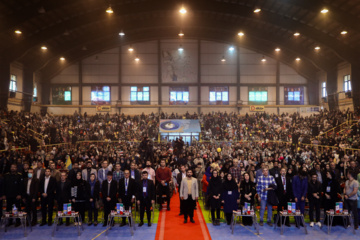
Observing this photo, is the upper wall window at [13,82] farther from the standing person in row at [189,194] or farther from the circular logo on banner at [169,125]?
the standing person in row at [189,194]

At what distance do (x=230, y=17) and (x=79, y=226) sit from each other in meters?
26.2

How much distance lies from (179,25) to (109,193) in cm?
2656

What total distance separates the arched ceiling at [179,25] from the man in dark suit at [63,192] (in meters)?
15.0

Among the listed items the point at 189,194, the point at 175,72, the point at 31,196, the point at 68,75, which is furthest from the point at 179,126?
the point at 31,196

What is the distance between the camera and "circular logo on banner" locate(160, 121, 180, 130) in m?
30.2

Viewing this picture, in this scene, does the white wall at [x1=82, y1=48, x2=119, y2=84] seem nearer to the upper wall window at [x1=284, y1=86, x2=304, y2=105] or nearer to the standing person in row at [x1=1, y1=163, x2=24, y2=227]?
the upper wall window at [x1=284, y1=86, x2=304, y2=105]

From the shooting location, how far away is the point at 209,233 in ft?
28.1

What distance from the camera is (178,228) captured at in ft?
29.4

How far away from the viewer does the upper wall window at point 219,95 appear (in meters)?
37.4

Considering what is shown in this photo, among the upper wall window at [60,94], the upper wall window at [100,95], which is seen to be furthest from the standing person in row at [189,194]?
the upper wall window at [60,94]

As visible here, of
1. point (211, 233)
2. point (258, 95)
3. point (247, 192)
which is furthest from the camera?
point (258, 95)

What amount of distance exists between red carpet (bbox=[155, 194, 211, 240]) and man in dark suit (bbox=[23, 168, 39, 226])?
4.01 meters

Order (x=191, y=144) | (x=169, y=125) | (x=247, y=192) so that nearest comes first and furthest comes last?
(x=247, y=192)
(x=191, y=144)
(x=169, y=125)

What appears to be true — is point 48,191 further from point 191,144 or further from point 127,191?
point 191,144
